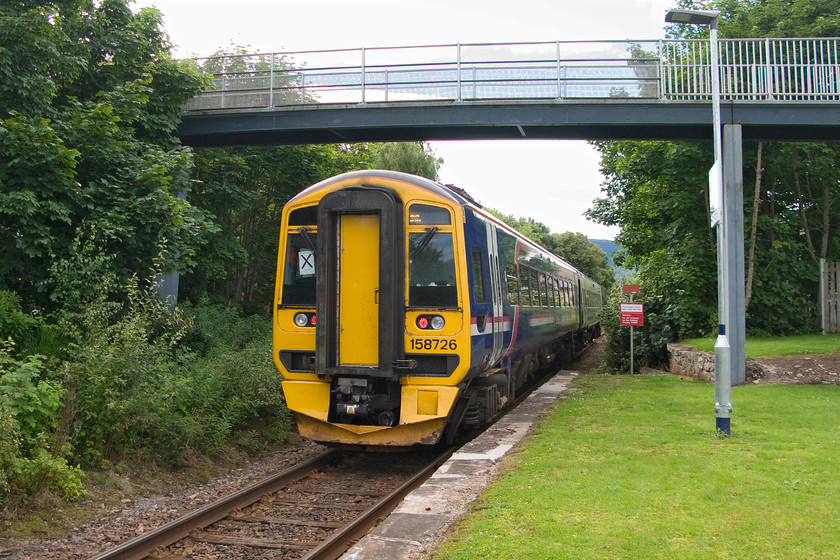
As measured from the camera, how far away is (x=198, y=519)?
5703 millimetres

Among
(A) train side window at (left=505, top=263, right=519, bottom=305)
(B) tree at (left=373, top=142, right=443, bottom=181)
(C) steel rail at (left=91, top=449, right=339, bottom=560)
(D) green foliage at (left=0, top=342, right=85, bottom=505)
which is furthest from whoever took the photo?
(B) tree at (left=373, top=142, right=443, bottom=181)

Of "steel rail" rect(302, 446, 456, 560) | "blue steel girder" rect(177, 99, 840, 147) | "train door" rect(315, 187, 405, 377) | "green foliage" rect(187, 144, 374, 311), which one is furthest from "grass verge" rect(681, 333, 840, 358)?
"green foliage" rect(187, 144, 374, 311)

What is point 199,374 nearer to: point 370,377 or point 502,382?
point 370,377

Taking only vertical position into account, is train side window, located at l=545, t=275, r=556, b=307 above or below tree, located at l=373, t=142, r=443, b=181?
below

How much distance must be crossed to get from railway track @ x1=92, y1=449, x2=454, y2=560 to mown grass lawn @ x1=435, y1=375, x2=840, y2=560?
113 centimetres

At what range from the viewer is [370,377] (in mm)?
7180

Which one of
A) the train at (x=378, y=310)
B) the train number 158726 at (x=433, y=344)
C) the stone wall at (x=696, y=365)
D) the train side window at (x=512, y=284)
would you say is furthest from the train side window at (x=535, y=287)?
the train number 158726 at (x=433, y=344)

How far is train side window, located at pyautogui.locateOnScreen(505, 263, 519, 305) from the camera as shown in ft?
31.9

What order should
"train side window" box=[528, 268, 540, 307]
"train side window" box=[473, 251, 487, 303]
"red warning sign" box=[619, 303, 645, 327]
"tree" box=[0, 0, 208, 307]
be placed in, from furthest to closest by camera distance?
"red warning sign" box=[619, 303, 645, 327] < "train side window" box=[528, 268, 540, 307] < "tree" box=[0, 0, 208, 307] < "train side window" box=[473, 251, 487, 303]

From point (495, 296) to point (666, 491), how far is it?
361 cm

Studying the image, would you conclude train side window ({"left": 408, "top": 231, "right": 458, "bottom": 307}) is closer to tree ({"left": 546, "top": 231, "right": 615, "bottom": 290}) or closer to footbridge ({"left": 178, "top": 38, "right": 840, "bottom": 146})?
footbridge ({"left": 178, "top": 38, "right": 840, "bottom": 146})

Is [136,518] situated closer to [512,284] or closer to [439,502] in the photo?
[439,502]

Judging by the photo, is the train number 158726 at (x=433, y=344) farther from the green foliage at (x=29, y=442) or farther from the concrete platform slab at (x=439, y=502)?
the green foliage at (x=29, y=442)

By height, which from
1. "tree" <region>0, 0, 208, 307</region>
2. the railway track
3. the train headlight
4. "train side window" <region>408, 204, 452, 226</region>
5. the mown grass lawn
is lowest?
the railway track
